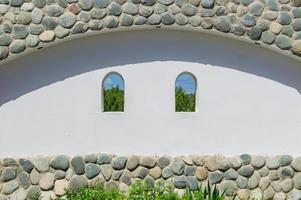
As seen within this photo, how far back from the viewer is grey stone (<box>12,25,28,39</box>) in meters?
6.93

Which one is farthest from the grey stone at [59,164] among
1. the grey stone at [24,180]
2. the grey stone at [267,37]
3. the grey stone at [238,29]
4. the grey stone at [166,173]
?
the grey stone at [267,37]

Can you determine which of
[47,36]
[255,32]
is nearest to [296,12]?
[255,32]

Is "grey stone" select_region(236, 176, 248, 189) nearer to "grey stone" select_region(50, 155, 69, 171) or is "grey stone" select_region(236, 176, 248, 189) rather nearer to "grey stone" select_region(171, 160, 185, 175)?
"grey stone" select_region(171, 160, 185, 175)

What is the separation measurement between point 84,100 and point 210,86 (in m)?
1.91

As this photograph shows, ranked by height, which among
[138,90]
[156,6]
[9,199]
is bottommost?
[9,199]

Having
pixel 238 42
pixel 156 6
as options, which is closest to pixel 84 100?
pixel 156 6

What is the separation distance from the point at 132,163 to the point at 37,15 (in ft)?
8.44

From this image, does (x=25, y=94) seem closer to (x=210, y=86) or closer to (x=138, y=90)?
(x=138, y=90)

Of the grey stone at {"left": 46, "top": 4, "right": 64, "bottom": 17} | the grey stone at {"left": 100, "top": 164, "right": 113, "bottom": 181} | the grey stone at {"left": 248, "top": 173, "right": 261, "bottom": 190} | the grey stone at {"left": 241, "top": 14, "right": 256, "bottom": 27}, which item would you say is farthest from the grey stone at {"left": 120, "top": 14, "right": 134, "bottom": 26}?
the grey stone at {"left": 248, "top": 173, "right": 261, "bottom": 190}

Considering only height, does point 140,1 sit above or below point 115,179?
above

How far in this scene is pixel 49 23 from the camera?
6949mm

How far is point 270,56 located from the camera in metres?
7.28

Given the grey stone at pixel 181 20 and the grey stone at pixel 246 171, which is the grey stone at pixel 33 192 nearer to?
the grey stone at pixel 246 171

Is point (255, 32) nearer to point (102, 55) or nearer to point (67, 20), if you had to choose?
point (102, 55)
